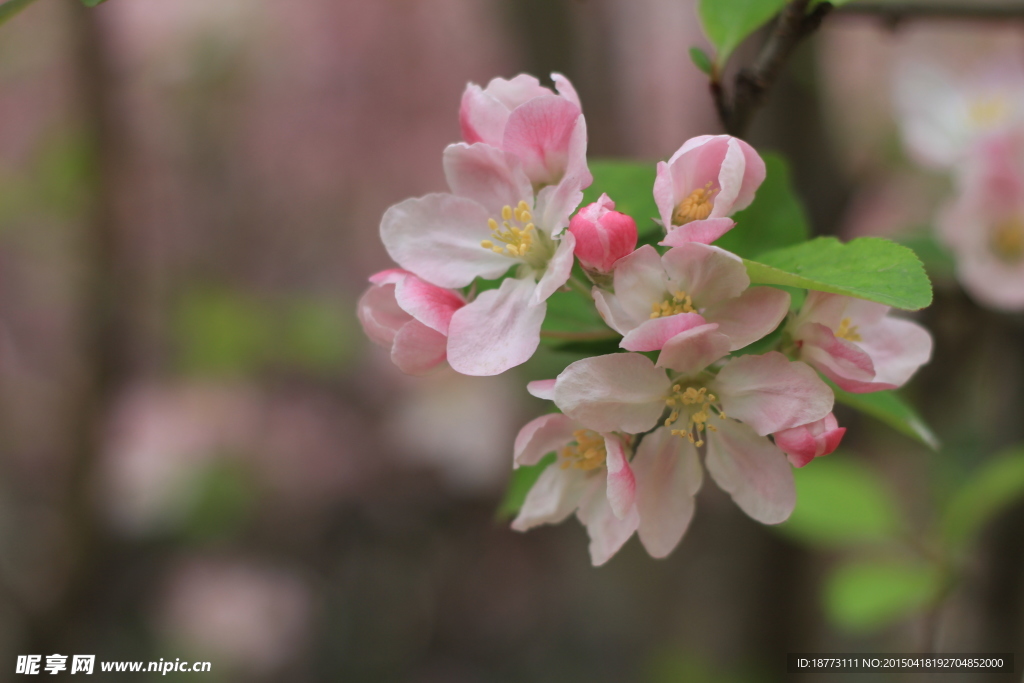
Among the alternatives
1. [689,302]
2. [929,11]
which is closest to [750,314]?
[689,302]

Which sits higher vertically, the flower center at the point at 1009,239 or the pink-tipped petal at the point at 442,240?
the pink-tipped petal at the point at 442,240

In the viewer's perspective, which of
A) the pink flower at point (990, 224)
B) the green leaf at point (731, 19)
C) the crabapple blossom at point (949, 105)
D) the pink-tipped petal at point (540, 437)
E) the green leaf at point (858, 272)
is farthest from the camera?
the crabapple blossom at point (949, 105)

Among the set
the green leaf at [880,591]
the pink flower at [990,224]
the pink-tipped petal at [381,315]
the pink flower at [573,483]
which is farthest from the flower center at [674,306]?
the green leaf at [880,591]

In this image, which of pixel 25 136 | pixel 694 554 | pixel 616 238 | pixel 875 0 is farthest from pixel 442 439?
pixel 25 136

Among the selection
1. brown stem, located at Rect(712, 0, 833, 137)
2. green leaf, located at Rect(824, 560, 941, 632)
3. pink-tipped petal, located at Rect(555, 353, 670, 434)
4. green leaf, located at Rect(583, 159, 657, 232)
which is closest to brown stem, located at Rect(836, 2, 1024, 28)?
brown stem, located at Rect(712, 0, 833, 137)

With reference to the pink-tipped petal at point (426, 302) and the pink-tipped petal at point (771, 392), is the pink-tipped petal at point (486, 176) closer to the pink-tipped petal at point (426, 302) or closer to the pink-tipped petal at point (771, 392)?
the pink-tipped petal at point (426, 302)

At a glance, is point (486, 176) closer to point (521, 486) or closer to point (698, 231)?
point (698, 231)
